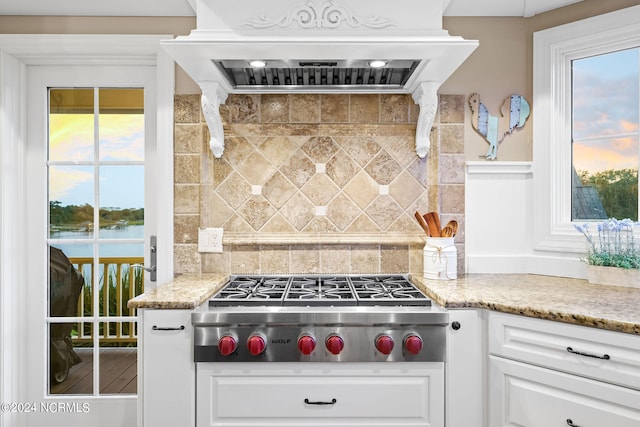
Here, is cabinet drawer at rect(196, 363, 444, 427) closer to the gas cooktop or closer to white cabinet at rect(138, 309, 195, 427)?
white cabinet at rect(138, 309, 195, 427)

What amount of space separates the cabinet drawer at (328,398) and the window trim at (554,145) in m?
1.02

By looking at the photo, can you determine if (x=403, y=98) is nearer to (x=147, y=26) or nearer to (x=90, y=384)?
(x=147, y=26)

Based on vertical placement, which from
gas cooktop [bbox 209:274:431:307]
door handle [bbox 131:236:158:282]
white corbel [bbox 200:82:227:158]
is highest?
white corbel [bbox 200:82:227:158]

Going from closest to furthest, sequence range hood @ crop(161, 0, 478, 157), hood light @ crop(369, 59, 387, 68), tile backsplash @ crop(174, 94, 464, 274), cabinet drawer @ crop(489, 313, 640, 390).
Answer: cabinet drawer @ crop(489, 313, 640, 390) < range hood @ crop(161, 0, 478, 157) < hood light @ crop(369, 59, 387, 68) < tile backsplash @ crop(174, 94, 464, 274)

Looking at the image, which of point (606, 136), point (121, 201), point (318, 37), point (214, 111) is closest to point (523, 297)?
point (606, 136)

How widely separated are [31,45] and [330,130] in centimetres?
157

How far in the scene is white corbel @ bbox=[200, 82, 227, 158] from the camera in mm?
1854

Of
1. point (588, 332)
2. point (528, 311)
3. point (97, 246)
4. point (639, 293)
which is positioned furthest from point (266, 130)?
point (639, 293)

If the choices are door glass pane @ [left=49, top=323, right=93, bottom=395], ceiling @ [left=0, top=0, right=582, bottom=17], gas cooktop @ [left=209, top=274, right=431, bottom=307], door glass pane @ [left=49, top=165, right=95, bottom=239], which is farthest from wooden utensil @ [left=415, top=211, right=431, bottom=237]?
door glass pane @ [left=49, top=323, right=93, bottom=395]

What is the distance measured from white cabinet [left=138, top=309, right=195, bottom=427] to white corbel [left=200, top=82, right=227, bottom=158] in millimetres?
868

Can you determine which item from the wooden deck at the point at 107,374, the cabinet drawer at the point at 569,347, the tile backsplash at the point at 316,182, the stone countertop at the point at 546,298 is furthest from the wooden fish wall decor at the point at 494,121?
the wooden deck at the point at 107,374

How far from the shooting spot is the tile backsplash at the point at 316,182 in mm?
2090

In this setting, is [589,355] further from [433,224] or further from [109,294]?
[109,294]

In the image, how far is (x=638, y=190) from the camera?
190 cm
